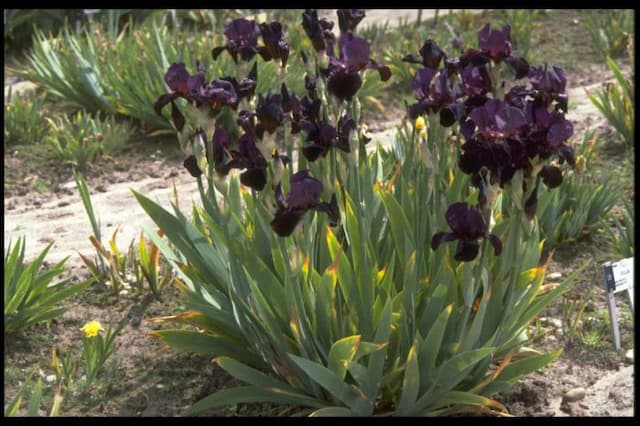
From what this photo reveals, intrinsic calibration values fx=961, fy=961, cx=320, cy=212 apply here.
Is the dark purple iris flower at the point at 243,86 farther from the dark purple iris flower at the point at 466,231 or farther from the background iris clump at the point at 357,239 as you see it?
the dark purple iris flower at the point at 466,231

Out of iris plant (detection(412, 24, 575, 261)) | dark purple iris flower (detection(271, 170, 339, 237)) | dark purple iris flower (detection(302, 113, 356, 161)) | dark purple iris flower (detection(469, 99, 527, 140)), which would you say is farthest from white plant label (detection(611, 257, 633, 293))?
dark purple iris flower (detection(271, 170, 339, 237))

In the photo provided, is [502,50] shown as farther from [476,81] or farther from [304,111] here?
[304,111]

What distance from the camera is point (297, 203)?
8.18 ft

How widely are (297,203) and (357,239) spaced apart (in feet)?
1.69

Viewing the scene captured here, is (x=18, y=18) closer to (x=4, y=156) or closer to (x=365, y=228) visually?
(x=4, y=156)

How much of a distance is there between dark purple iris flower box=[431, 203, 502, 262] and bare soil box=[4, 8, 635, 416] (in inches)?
32.8

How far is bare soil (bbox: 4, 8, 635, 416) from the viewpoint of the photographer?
3178 millimetres

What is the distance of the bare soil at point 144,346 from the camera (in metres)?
3.18

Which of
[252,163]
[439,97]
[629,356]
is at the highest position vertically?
[439,97]

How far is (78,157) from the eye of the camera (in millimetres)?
5387

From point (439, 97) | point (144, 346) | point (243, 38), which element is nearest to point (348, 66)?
point (439, 97)

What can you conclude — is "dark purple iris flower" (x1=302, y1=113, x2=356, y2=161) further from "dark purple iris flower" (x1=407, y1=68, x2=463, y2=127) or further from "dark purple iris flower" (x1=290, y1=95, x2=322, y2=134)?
"dark purple iris flower" (x1=407, y1=68, x2=463, y2=127)

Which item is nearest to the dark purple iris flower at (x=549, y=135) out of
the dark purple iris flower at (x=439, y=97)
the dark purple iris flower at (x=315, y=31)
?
the dark purple iris flower at (x=439, y=97)
